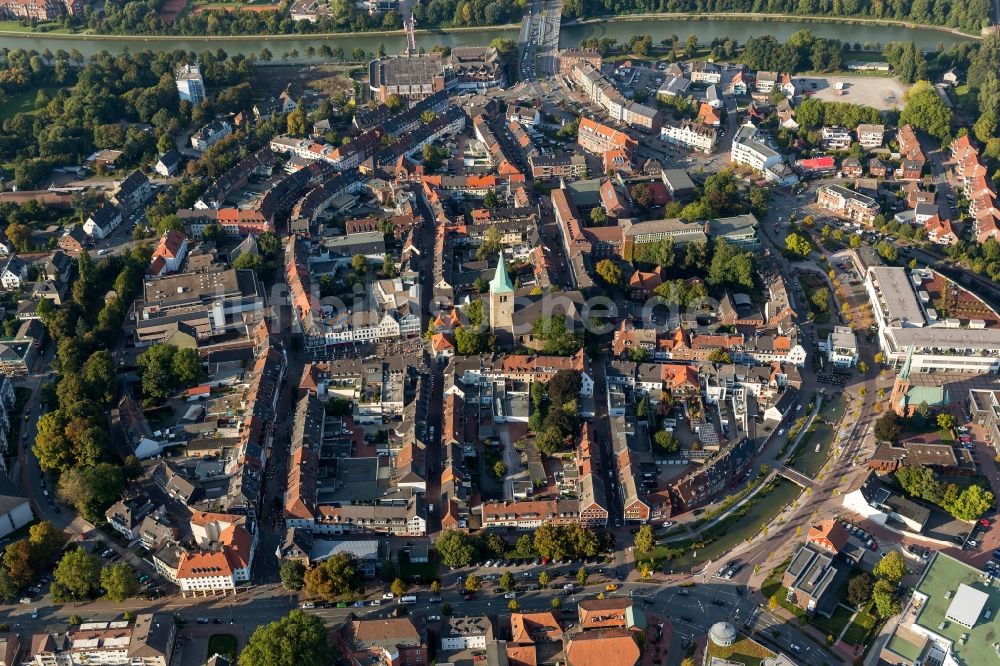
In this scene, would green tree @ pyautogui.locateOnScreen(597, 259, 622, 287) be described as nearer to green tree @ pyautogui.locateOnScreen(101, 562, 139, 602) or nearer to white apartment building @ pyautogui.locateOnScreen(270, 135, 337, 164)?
white apartment building @ pyautogui.locateOnScreen(270, 135, 337, 164)

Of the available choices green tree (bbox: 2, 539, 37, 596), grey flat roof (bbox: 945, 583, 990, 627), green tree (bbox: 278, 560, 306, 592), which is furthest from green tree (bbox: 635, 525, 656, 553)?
green tree (bbox: 2, 539, 37, 596)

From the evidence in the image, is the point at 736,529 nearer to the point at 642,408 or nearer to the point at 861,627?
the point at 861,627

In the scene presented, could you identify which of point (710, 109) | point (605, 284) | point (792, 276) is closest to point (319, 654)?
point (605, 284)

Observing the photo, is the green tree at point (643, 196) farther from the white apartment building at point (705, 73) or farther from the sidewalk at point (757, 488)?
the white apartment building at point (705, 73)

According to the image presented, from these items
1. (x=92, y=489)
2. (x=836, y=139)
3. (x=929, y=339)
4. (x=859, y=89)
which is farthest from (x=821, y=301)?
(x=92, y=489)

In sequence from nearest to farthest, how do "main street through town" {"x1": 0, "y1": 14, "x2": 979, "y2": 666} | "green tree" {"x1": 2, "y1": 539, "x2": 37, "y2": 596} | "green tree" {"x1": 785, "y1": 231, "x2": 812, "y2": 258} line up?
"main street through town" {"x1": 0, "y1": 14, "x2": 979, "y2": 666} < "green tree" {"x1": 2, "y1": 539, "x2": 37, "y2": 596} < "green tree" {"x1": 785, "y1": 231, "x2": 812, "y2": 258}
